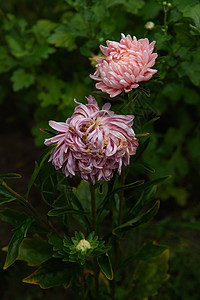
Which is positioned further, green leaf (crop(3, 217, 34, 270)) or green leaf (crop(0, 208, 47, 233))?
green leaf (crop(0, 208, 47, 233))

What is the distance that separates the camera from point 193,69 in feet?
4.44

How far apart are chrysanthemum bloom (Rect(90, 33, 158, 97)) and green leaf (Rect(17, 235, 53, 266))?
621 mm

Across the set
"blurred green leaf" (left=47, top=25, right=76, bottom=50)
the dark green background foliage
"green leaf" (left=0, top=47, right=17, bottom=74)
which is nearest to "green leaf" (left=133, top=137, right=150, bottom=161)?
the dark green background foliage

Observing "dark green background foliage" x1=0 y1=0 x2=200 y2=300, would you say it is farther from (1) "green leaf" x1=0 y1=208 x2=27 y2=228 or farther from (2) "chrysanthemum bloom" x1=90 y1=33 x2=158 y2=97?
(1) "green leaf" x1=0 y1=208 x2=27 y2=228

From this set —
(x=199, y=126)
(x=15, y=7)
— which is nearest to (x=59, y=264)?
(x=199, y=126)

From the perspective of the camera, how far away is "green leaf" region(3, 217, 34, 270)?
93 cm

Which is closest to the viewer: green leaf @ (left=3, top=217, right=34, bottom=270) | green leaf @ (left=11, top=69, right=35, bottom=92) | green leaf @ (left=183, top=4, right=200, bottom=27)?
green leaf @ (left=3, top=217, right=34, bottom=270)

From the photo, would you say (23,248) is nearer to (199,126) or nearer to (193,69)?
(193,69)

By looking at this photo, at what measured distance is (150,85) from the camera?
1151mm

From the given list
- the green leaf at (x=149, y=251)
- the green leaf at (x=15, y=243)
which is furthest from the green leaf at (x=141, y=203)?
the green leaf at (x=15, y=243)

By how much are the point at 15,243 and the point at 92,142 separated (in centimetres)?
38

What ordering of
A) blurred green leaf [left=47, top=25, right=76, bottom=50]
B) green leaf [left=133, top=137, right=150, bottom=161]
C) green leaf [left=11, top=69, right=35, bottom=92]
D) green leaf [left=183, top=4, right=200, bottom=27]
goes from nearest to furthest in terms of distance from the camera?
1. green leaf [left=133, top=137, right=150, bottom=161]
2. green leaf [left=183, top=4, right=200, bottom=27]
3. blurred green leaf [left=47, top=25, right=76, bottom=50]
4. green leaf [left=11, top=69, right=35, bottom=92]

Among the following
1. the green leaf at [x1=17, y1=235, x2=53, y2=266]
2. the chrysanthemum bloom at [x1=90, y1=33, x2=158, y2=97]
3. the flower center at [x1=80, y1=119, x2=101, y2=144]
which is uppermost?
the chrysanthemum bloom at [x1=90, y1=33, x2=158, y2=97]

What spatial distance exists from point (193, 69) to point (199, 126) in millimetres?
625
